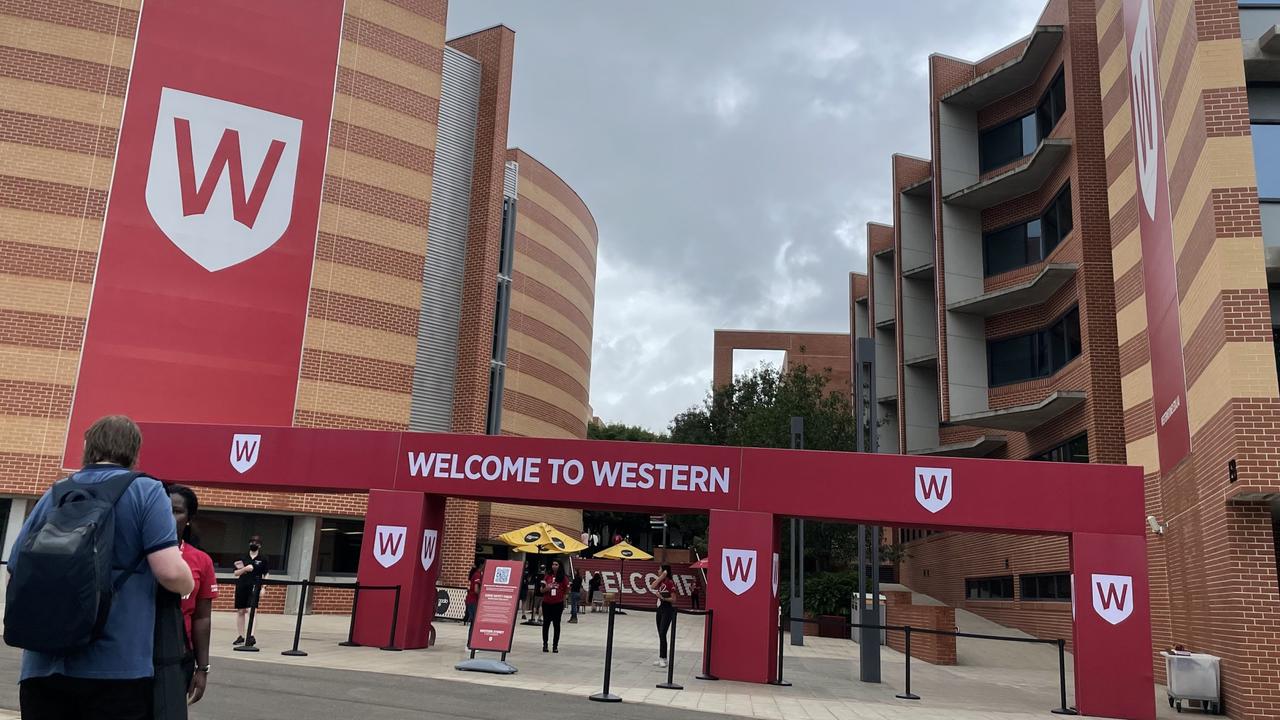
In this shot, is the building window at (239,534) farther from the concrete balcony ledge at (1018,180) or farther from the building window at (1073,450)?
the concrete balcony ledge at (1018,180)

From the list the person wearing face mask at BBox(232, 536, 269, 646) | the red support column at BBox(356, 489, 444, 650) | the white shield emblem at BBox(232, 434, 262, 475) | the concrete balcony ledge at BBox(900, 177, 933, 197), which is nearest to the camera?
the person wearing face mask at BBox(232, 536, 269, 646)

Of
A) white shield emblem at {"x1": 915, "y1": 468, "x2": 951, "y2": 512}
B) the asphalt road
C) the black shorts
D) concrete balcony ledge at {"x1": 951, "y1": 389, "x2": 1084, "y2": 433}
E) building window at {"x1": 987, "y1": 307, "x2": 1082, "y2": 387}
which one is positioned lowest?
the asphalt road

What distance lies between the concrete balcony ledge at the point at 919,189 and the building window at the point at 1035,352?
7.94 m

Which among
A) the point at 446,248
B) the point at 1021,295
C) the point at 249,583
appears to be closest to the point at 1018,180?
the point at 1021,295

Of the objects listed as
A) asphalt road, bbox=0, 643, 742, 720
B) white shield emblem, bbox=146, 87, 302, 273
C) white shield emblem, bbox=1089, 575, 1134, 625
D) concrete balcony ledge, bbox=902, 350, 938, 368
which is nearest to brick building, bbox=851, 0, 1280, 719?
concrete balcony ledge, bbox=902, 350, 938, 368

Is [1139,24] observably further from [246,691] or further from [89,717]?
[89,717]

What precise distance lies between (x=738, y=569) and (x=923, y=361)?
965 inches

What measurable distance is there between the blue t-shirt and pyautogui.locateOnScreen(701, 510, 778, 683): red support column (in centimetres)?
1216

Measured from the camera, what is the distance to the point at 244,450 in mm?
17516

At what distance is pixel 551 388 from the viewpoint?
131ft

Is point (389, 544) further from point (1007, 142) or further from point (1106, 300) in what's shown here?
point (1007, 142)

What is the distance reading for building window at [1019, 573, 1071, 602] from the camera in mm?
25156

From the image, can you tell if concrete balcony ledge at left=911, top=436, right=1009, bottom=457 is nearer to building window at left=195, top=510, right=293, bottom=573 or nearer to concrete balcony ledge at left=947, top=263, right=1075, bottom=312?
concrete balcony ledge at left=947, top=263, right=1075, bottom=312

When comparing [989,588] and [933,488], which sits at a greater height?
[933,488]
